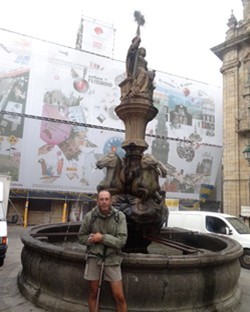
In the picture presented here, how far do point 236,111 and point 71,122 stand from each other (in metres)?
11.8

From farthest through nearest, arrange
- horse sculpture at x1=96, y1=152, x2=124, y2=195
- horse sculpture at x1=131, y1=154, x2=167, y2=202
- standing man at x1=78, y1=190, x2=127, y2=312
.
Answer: horse sculpture at x1=96, y1=152, x2=124, y2=195 → horse sculpture at x1=131, y1=154, x2=167, y2=202 → standing man at x1=78, y1=190, x2=127, y2=312

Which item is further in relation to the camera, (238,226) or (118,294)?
(238,226)

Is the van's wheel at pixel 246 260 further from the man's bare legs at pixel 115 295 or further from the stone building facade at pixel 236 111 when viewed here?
the stone building facade at pixel 236 111

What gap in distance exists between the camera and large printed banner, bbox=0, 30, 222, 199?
21.3 meters

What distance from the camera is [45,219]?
22.5 meters

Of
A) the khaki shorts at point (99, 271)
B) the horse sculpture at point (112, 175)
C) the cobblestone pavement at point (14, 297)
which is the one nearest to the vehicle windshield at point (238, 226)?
the cobblestone pavement at point (14, 297)

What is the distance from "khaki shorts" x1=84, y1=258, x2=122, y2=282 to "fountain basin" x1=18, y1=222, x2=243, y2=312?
534 mm

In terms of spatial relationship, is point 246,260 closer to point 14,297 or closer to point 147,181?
point 147,181

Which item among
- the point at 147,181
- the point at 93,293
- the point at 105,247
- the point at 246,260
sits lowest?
the point at 246,260

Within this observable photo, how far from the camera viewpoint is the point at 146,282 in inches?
159

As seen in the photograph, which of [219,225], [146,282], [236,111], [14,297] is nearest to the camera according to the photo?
[146,282]

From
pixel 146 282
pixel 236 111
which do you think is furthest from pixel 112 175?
pixel 236 111

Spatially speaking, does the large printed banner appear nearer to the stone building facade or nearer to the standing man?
the stone building facade

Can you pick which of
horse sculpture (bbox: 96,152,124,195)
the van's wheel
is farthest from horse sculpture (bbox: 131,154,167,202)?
the van's wheel
